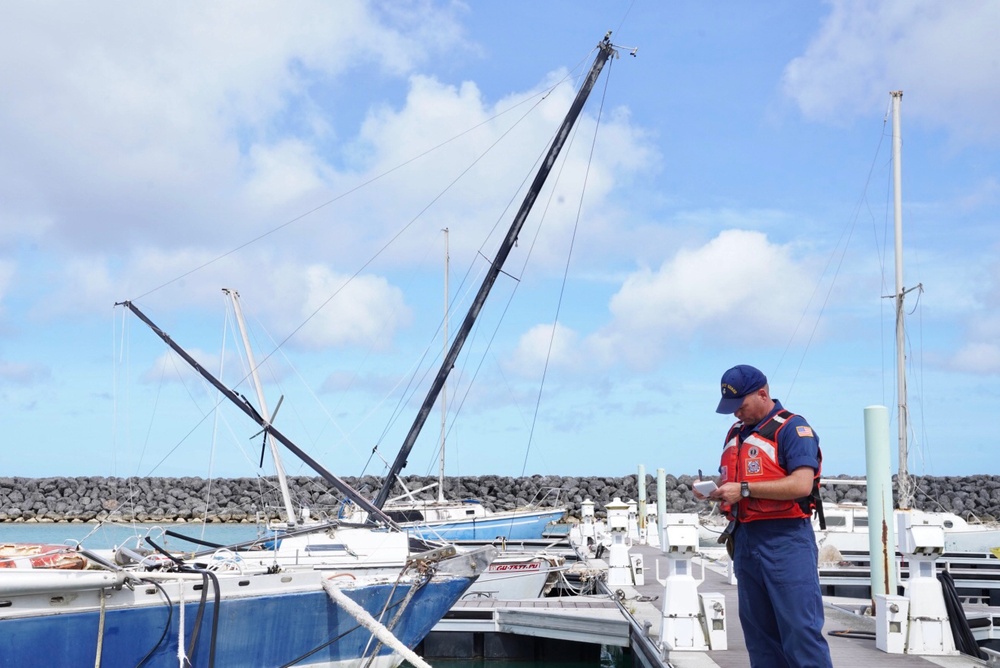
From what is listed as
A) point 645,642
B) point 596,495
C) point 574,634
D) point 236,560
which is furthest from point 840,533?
point 596,495

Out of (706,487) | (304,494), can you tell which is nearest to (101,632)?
(706,487)

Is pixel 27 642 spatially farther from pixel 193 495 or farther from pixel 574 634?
pixel 193 495

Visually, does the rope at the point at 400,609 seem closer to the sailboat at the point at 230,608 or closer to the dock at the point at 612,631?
the sailboat at the point at 230,608

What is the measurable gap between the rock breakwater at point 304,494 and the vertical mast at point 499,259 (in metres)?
28.9

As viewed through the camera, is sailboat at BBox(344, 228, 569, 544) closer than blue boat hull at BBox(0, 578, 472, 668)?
No

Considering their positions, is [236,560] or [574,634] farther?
[574,634]

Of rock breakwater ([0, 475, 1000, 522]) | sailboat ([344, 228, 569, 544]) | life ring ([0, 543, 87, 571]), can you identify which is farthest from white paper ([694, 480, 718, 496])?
rock breakwater ([0, 475, 1000, 522])

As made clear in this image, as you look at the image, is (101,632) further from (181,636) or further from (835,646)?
(835,646)

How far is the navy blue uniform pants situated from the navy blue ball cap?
27.0 inches

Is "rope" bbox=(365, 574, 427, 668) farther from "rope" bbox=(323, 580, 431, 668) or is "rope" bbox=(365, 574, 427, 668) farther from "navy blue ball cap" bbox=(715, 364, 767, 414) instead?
"navy blue ball cap" bbox=(715, 364, 767, 414)

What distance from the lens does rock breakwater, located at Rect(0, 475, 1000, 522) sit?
49.3m

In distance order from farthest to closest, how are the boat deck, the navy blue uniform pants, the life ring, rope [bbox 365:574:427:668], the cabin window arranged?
the cabin window < rope [bbox 365:574:427:668] < the life ring < the boat deck < the navy blue uniform pants

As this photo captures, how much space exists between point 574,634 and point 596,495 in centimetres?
3986

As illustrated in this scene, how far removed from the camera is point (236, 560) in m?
11.0
